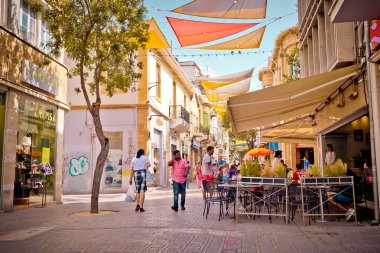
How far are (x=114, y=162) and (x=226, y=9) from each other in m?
12.0

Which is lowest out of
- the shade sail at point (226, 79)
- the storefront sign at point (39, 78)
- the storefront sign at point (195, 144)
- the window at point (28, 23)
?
the storefront sign at point (195, 144)

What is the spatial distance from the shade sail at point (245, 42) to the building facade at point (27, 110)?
235 inches

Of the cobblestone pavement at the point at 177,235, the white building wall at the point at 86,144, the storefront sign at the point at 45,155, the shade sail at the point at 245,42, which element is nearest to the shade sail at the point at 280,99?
the cobblestone pavement at the point at 177,235

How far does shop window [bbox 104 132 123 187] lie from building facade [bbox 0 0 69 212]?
24.9 feet

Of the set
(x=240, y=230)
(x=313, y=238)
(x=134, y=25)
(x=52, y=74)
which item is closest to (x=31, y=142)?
(x=52, y=74)

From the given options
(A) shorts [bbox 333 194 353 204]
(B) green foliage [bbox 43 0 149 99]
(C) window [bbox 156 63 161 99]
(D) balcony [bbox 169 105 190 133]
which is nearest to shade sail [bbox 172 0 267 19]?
(B) green foliage [bbox 43 0 149 99]

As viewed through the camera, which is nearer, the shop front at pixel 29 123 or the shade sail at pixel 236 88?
the shop front at pixel 29 123

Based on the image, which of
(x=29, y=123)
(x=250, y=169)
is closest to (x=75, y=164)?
(x=29, y=123)

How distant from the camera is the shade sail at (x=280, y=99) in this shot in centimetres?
902

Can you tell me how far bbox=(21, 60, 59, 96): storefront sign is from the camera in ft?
38.8

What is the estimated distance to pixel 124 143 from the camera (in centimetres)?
2206

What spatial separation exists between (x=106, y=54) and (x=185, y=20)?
11.7 feet

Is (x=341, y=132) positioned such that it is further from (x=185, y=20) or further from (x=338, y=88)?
(x=185, y=20)

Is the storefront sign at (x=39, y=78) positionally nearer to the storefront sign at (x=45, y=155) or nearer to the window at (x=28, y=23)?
the window at (x=28, y=23)
